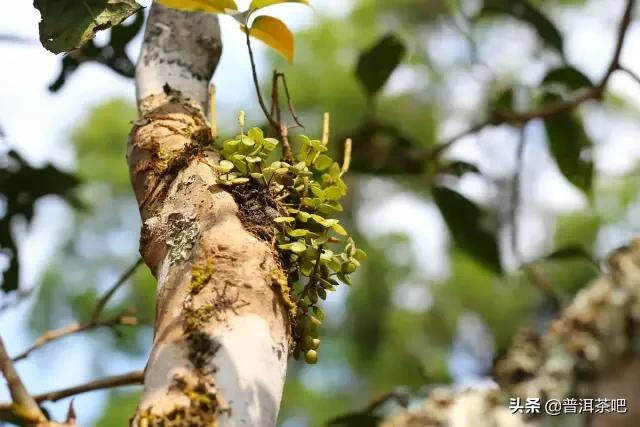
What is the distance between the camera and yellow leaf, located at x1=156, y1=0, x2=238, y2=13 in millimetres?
746

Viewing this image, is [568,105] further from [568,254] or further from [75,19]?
[75,19]

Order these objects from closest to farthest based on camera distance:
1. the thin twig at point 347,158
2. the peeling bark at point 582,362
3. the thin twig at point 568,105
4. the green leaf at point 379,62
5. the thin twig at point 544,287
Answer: the peeling bark at point 582,362, the thin twig at point 347,158, the thin twig at point 568,105, the thin twig at point 544,287, the green leaf at point 379,62


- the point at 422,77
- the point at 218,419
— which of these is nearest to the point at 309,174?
the point at 218,419

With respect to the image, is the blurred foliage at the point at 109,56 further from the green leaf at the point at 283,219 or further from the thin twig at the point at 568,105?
the green leaf at the point at 283,219

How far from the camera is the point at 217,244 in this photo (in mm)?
664

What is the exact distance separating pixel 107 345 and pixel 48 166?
4168 mm

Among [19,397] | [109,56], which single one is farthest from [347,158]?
[109,56]

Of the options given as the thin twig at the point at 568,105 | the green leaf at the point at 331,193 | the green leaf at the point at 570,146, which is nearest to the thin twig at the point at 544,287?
the green leaf at the point at 570,146

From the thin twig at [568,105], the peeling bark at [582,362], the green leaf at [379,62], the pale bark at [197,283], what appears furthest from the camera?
the green leaf at [379,62]

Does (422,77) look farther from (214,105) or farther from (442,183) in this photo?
(214,105)

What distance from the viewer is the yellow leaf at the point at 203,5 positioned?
746 mm

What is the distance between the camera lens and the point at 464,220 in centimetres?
160

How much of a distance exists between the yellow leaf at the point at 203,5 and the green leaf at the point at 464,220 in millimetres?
883

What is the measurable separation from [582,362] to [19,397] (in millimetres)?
520
